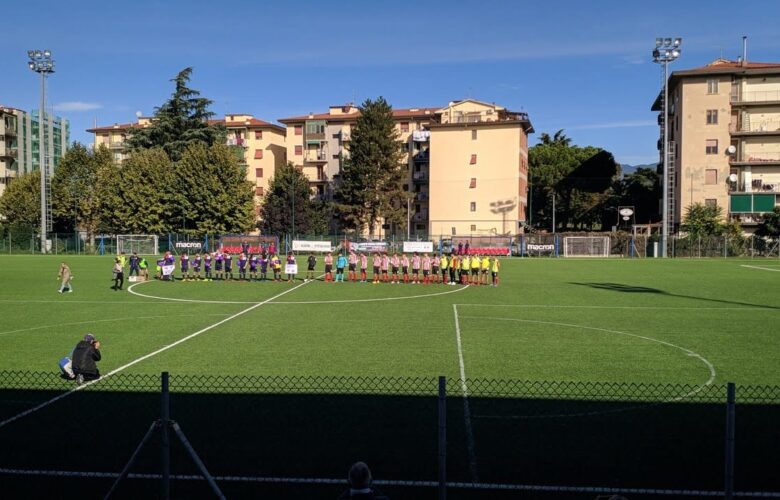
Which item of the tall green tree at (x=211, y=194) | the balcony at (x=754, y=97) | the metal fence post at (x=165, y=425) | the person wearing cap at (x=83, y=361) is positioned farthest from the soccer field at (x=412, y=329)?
the balcony at (x=754, y=97)

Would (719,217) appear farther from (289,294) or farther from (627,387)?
(627,387)

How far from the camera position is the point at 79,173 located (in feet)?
237

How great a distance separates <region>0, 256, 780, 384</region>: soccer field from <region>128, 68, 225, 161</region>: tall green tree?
4441 centimetres

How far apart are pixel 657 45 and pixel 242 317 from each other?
174 feet

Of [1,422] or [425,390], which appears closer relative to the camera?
[1,422]

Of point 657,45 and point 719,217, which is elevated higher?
point 657,45

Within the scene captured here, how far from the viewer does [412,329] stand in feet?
61.9

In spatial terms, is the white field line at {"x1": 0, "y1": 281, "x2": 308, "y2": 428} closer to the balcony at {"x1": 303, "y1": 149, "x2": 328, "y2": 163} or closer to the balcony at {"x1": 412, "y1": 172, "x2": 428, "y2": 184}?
the balcony at {"x1": 412, "y1": 172, "x2": 428, "y2": 184}

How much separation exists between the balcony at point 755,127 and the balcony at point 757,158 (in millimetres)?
2189

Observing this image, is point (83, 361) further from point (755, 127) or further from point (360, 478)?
point (755, 127)

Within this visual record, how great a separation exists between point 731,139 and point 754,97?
471cm

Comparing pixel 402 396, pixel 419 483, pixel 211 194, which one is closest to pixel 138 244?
pixel 211 194

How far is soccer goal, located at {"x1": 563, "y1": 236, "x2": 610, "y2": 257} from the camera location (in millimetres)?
61406

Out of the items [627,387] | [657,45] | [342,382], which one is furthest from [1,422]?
[657,45]
